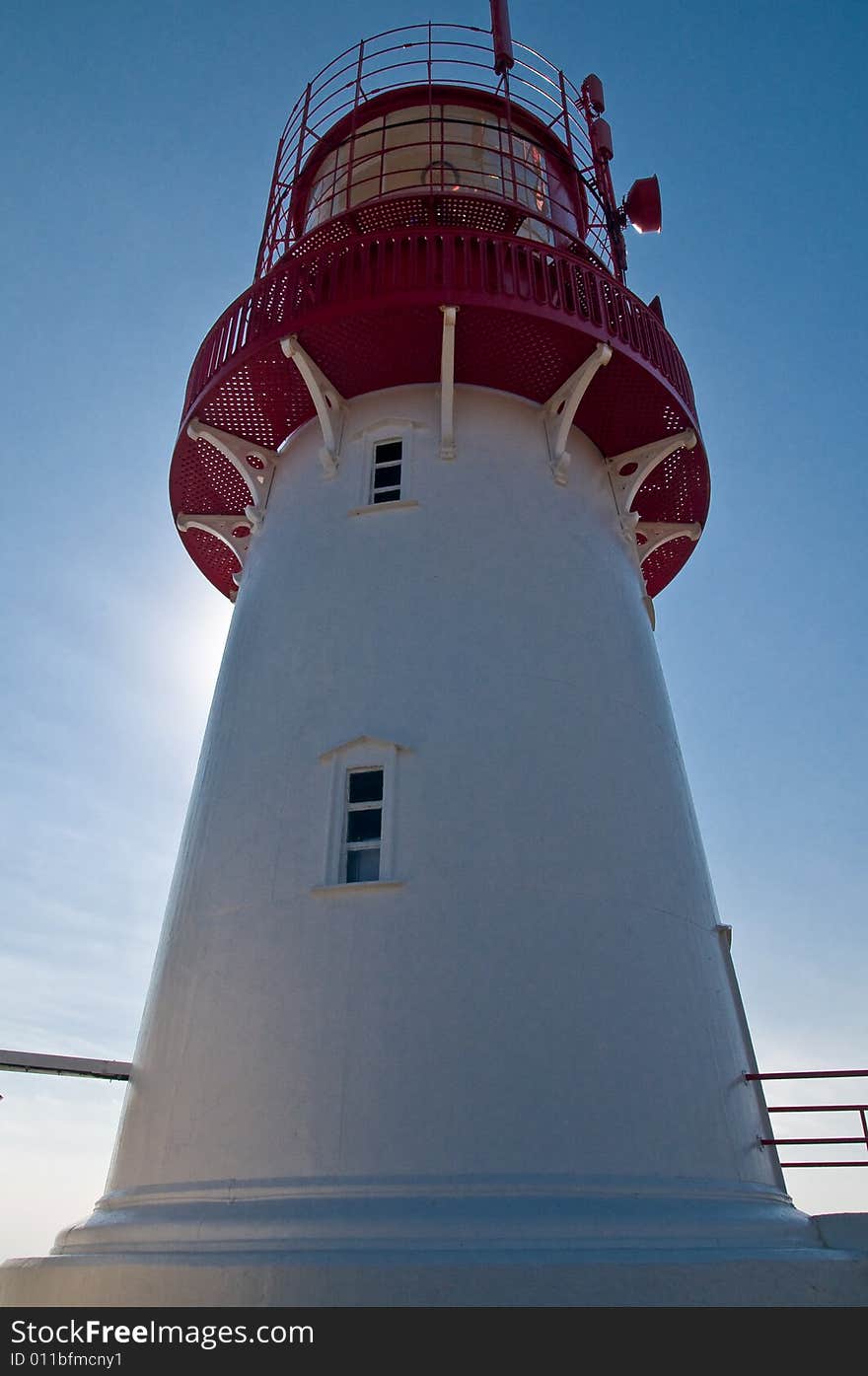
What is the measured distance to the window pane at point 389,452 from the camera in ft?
33.7

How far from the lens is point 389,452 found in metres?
10.4

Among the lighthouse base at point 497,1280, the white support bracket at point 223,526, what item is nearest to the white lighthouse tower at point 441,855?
the lighthouse base at point 497,1280

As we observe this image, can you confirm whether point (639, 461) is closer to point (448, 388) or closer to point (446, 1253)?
point (448, 388)

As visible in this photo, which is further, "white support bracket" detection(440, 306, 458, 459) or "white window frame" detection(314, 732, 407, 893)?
"white support bracket" detection(440, 306, 458, 459)

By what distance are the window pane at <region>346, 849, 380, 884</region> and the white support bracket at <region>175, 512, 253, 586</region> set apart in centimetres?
624

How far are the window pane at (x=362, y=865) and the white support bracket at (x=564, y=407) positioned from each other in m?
4.84

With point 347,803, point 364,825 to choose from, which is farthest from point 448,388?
point 364,825

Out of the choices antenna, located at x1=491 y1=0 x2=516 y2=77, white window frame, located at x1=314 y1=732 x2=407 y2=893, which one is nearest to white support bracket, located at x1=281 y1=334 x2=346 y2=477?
white window frame, located at x1=314 y1=732 x2=407 y2=893

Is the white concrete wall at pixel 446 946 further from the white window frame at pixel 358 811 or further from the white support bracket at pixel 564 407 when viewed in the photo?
the white support bracket at pixel 564 407

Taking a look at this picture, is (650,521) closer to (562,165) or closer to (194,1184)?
(562,165)

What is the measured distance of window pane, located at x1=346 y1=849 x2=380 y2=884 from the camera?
24.8ft

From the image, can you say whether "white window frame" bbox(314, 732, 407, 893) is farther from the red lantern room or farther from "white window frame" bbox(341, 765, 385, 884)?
the red lantern room

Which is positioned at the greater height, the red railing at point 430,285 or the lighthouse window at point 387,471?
the red railing at point 430,285
